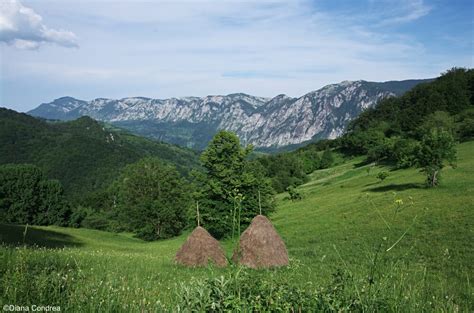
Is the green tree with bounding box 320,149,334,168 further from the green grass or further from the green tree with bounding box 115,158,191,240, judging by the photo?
the green grass

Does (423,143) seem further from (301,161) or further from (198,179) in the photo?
(301,161)

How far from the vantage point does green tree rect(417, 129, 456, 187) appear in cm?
4366

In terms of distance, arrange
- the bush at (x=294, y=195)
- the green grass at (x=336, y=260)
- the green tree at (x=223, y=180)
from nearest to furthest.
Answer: the green grass at (x=336, y=260) < the green tree at (x=223, y=180) < the bush at (x=294, y=195)

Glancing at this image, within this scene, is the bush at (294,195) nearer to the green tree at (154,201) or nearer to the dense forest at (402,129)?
the dense forest at (402,129)

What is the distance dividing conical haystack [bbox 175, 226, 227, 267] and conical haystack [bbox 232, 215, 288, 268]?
5.05 ft

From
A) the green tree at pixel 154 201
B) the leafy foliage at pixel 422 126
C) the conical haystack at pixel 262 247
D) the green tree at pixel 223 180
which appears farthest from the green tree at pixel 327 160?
the conical haystack at pixel 262 247

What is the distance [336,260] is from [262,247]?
4639 mm

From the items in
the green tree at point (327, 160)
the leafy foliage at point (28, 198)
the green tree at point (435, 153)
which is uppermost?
the green tree at point (435, 153)

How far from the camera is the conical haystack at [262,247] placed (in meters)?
18.2

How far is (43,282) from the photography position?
5.68 meters

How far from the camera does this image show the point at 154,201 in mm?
69062

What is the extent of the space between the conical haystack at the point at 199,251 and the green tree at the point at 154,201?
47529mm

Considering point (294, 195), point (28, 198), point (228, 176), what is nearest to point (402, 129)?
point (294, 195)

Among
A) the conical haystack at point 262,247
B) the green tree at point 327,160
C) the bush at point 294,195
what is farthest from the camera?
the green tree at point 327,160
